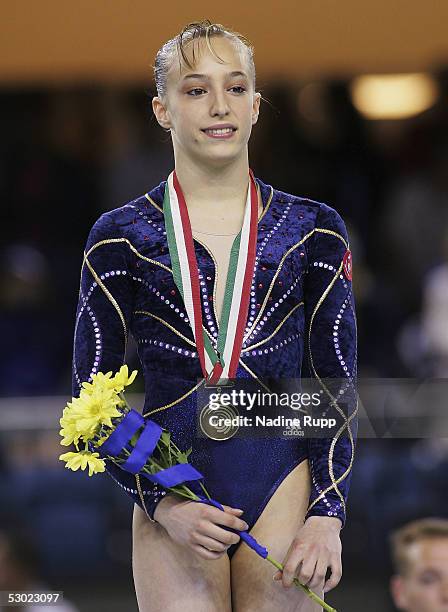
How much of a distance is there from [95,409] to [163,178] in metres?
1.20

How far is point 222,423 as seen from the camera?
2.04m

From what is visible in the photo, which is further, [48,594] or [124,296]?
[48,594]

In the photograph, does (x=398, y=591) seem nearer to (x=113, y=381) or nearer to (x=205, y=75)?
(x=113, y=381)

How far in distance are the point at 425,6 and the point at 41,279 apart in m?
1.41

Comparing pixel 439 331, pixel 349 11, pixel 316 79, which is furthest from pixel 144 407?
pixel 316 79

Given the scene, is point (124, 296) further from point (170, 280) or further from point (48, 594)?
point (48, 594)

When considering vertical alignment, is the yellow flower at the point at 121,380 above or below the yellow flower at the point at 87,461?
above

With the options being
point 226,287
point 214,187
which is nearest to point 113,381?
point 226,287

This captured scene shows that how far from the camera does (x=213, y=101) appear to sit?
2.02 metres

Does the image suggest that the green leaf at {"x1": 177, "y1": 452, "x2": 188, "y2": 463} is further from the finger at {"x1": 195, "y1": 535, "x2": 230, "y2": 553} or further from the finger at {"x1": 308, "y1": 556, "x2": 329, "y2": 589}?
the finger at {"x1": 308, "y1": 556, "x2": 329, "y2": 589}

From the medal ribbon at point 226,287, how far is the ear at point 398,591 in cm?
82

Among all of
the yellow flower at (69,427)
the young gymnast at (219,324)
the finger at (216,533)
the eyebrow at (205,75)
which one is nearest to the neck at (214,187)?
the young gymnast at (219,324)

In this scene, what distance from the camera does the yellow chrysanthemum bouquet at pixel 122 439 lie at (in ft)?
6.34
